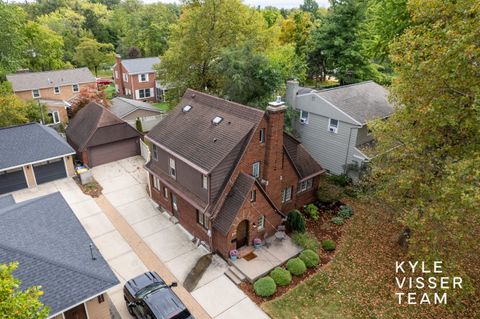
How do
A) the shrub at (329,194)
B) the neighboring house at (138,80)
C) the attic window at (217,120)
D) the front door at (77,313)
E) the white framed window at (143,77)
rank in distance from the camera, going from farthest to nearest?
the white framed window at (143,77) → the neighboring house at (138,80) → the shrub at (329,194) → the attic window at (217,120) → the front door at (77,313)

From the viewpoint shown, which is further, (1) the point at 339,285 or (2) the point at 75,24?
(2) the point at 75,24

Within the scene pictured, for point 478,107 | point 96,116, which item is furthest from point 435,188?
point 96,116

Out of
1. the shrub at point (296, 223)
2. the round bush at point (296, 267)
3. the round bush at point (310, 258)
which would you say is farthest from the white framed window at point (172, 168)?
the round bush at point (310, 258)

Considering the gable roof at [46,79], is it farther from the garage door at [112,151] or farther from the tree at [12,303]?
the tree at [12,303]

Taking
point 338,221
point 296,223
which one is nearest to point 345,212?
point 338,221

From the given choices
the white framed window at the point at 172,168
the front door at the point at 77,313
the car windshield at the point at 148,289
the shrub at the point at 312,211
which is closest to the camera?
the front door at the point at 77,313

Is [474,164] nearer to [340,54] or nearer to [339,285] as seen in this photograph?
[339,285]
